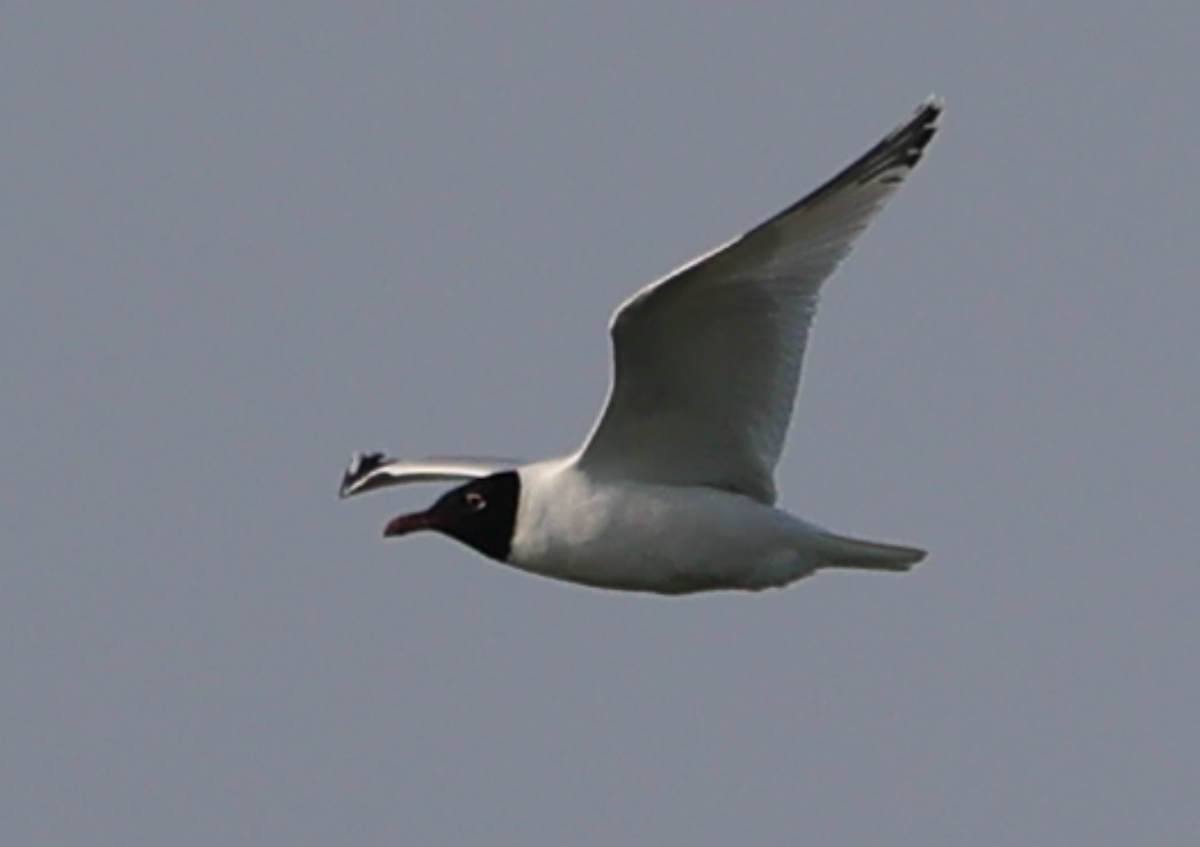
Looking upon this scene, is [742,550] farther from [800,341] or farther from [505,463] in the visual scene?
[505,463]

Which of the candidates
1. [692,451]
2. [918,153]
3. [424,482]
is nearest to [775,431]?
[692,451]

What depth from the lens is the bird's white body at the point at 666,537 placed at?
46.3 ft

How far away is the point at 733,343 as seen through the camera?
13812mm

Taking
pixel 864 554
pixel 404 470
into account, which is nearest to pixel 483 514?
pixel 864 554

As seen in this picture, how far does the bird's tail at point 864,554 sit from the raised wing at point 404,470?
A: 6.06 feet

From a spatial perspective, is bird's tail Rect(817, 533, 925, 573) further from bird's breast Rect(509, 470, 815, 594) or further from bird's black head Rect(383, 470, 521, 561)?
bird's black head Rect(383, 470, 521, 561)

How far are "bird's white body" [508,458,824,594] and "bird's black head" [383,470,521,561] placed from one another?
229 mm

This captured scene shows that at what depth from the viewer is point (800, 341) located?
13.9 m

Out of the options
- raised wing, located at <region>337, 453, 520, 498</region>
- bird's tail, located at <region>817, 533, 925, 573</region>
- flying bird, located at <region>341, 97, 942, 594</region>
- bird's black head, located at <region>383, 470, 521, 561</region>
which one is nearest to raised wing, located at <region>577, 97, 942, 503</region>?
flying bird, located at <region>341, 97, 942, 594</region>

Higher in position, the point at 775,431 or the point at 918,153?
the point at 918,153

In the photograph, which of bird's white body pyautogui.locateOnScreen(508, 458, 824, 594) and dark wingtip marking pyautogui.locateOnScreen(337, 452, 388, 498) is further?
dark wingtip marking pyautogui.locateOnScreen(337, 452, 388, 498)

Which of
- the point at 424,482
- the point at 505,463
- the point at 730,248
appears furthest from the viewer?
the point at 424,482

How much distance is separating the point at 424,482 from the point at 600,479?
2836 millimetres

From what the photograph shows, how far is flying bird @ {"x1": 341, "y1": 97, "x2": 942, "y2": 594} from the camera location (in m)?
13.7
